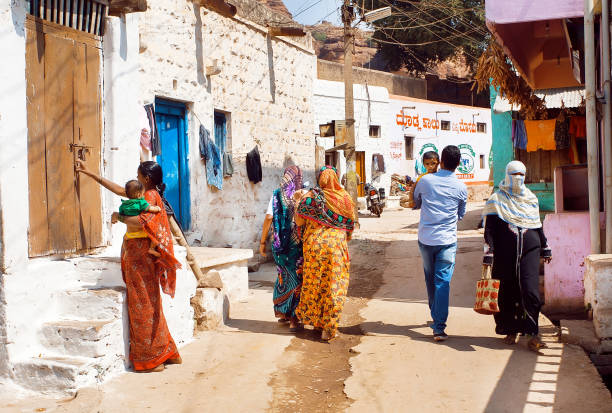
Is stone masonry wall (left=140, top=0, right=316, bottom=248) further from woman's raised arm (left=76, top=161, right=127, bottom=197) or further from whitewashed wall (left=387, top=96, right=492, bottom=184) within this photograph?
→ whitewashed wall (left=387, top=96, right=492, bottom=184)

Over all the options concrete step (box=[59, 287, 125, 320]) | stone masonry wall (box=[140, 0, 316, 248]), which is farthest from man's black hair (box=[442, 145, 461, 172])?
stone masonry wall (box=[140, 0, 316, 248])

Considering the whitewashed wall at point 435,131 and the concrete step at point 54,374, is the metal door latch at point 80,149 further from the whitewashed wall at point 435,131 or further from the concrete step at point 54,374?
the whitewashed wall at point 435,131

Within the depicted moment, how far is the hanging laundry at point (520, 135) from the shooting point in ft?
38.7

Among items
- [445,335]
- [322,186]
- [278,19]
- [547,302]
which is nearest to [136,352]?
[322,186]

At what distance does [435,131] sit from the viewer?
2723 cm

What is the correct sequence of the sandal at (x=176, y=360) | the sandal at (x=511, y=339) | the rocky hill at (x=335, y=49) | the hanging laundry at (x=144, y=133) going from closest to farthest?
the sandal at (x=176, y=360)
the sandal at (x=511, y=339)
the hanging laundry at (x=144, y=133)
the rocky hill at (x=335, y=49)

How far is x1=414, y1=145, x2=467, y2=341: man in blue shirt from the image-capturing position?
5453mm

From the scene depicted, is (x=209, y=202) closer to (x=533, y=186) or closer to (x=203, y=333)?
(x=203, y=333)

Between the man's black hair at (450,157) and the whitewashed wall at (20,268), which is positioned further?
the man's black hair at (450,157)

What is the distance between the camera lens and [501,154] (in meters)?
11.9

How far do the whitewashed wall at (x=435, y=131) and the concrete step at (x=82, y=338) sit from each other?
69.1ft

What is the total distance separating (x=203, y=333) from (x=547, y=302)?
3662 mm

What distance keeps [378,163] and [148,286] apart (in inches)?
767

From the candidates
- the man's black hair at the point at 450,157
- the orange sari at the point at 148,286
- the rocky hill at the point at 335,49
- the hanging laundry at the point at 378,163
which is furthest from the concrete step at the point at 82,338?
the rocky hill at the point at 335,49
